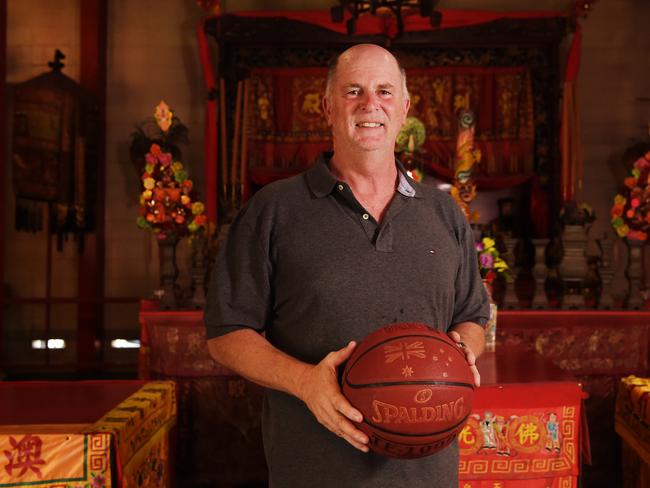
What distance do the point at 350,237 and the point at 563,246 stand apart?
3389 millimetres

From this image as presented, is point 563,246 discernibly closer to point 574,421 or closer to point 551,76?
point 574,421

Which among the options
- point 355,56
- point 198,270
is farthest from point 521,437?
point 198,270

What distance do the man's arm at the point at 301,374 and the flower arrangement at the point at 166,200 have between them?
10.0 feet

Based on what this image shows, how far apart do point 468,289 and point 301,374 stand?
1.52 ft

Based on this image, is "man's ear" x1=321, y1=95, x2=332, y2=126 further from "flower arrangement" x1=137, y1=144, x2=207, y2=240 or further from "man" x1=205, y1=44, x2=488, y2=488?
"flower arrangement" x1=137, y1=144, x2=207, y2=240

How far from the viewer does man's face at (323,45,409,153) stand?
4.46ft

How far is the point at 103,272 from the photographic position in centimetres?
697

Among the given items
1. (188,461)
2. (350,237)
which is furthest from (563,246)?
(350,237)

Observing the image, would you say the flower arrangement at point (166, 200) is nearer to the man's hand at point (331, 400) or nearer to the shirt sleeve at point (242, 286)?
the shirt sleeve at point (242, 286)

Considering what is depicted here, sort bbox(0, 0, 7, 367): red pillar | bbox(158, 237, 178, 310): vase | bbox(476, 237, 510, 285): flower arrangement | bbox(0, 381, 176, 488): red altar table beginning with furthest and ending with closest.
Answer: bbox(0, 0, 7, 367): red pillar, bbox(158, 237, 178, 310): vase, bbox(476, 237, 510, 285): flower arrangement, bbox(0, 381, 176, 488): red altar table

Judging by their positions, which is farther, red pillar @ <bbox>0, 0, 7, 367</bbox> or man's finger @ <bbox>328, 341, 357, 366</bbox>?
red pillar @ <bbox>0, 0, 7, 367</bbox>

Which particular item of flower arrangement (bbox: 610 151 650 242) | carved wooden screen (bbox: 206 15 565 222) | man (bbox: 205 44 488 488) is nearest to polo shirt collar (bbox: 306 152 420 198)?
man (bbox: 205 44 488 488)

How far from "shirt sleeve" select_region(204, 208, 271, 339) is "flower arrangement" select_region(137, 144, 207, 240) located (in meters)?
3.00

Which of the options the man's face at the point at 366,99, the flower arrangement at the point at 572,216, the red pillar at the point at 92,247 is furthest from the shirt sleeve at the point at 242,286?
the red pillar at the point at 92,247
